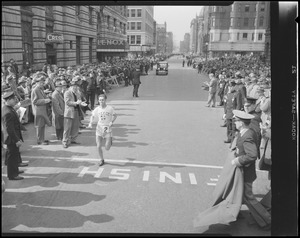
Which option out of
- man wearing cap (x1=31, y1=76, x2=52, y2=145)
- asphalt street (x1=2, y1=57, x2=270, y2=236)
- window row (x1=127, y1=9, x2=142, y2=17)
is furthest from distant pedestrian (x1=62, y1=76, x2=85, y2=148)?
window row (x1=127, y1=9, x2=142, y2=17)

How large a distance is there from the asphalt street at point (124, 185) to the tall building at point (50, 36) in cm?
666

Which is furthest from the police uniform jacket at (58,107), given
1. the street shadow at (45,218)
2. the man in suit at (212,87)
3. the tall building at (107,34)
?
the tall building at (107,34)

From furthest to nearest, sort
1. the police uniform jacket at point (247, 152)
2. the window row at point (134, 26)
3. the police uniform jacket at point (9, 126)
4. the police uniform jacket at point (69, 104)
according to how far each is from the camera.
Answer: the window row at point (134, 26)
the police uniform jacket at point (69, 104)
the police uniform jacket at point (9, 126)
the police uniform jacket at point (247, 152)

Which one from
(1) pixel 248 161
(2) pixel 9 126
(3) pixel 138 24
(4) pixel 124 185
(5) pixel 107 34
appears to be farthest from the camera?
(3) pixel 138 24

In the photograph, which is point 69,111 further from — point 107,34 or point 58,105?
point 107,34

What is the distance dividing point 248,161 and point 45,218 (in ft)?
11.3

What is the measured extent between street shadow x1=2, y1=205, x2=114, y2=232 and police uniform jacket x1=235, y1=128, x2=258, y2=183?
236 cm

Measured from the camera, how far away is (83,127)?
12.3 metres

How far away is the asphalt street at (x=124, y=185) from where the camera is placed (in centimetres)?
513

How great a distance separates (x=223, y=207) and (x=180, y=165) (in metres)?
3.21

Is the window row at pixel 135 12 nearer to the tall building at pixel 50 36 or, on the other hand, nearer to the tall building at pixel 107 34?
the tall building at pixel 107 34

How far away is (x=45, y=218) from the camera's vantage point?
207 inches

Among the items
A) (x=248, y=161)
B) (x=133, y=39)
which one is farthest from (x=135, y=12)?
(x=248, y=161)

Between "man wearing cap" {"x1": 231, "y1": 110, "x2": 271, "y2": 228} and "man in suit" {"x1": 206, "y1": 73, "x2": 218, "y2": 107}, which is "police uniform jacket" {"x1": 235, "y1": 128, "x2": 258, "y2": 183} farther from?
"man in suit" {"x1": 206, "y1": 73, "x2": 218, "y2": 107}
